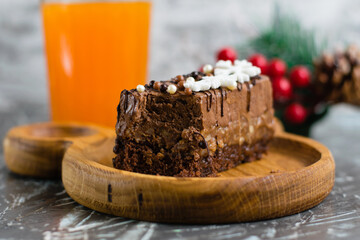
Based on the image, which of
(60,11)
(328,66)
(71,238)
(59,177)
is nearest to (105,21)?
(60,11)

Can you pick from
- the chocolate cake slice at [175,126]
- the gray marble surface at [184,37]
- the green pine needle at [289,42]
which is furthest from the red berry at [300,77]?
the chocolate cake slice at [175,126]

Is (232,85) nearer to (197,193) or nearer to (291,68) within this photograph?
(197,193)

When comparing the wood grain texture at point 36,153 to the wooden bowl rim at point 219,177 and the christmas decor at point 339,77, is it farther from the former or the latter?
the christmas decor at point 339,77

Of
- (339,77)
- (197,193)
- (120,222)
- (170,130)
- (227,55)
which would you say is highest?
(227,55)

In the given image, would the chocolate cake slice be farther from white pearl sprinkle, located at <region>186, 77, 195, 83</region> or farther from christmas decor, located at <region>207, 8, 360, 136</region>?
christmas decor, located at <region>207, 8, 360, 136</region>

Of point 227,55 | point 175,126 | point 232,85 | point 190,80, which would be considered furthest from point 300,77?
point 175,126

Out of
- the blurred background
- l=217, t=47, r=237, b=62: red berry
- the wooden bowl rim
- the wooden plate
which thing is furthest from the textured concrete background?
the wooden plate

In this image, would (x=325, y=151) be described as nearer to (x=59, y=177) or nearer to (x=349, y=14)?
(x=59, y=177)
